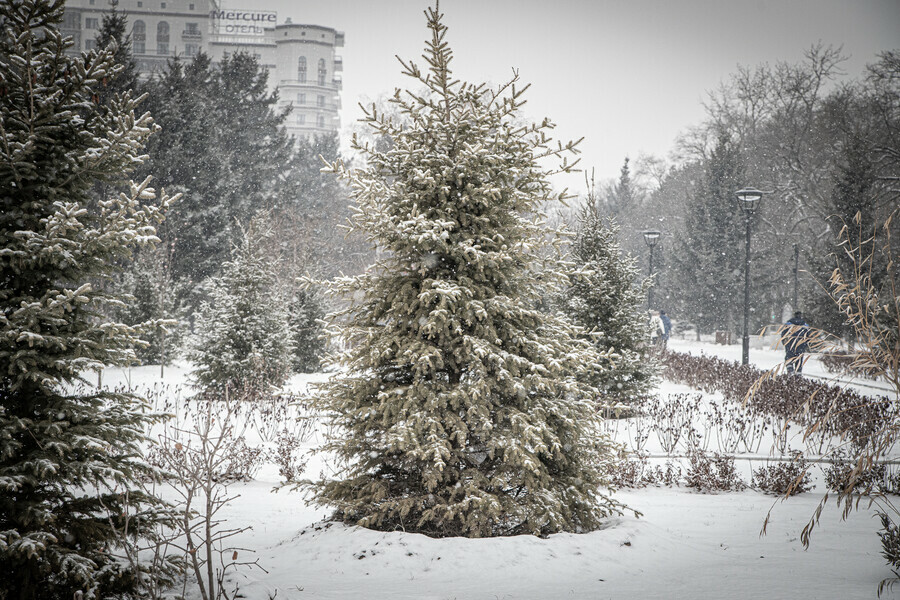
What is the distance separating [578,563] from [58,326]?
13.4ft

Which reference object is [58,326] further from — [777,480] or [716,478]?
[777,480]

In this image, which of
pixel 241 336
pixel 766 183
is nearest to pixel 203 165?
pixel 241 336

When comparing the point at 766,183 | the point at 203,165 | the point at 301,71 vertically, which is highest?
the point at 301,71

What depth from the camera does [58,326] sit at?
3.92 meters

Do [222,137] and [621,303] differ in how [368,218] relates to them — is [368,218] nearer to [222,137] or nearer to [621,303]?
[621,303]

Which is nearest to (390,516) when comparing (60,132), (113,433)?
→ (113,433)

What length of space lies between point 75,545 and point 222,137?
35450 millimetres

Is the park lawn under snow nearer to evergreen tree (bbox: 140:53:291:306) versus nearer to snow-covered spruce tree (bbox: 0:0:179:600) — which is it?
snow-covered spruce tree (bbox: 0:0:179:600)

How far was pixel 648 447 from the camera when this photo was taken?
981 centimetres

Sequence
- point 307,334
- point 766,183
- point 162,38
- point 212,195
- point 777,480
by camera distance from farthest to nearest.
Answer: point 162,38
point 766,183
point 212,195
point 307,334
point 777,480

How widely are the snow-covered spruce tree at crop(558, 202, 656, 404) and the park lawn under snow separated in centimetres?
517

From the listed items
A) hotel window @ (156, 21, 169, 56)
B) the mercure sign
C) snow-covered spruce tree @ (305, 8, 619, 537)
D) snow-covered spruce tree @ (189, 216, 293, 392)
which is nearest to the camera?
snow-covered spruce tree @ (305, 8, 619, 537)

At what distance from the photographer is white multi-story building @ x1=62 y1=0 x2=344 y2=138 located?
95.1 metres

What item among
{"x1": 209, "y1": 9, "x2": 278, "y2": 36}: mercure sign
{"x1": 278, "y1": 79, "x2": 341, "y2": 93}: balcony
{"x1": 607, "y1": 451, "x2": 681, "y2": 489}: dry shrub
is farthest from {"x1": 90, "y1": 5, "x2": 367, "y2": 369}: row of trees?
{"x1": 209, "y1": 9, "x2": 278, "y2": 36}: mercure sign
